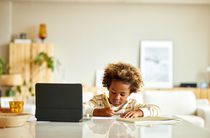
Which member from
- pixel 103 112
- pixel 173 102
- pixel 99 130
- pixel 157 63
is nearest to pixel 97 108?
pixel 103 112

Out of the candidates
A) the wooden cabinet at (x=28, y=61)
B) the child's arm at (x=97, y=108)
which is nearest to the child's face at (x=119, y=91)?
the child's arm at (x=97, y=108)

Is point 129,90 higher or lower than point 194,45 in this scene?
lower

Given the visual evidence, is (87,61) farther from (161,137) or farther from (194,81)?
(161,137)

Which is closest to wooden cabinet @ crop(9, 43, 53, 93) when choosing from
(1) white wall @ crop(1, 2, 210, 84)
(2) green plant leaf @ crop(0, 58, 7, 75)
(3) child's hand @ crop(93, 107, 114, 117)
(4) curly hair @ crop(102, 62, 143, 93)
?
(2) green plant leaf @ crop(0, 58, 7, 75)

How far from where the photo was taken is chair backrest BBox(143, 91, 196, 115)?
249 inches

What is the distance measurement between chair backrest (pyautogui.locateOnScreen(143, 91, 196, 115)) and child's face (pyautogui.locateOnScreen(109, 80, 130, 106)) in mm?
3932

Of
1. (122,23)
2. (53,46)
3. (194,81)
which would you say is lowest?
(194,81)

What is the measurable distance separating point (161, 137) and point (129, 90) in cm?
103

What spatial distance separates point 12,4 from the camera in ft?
26.7

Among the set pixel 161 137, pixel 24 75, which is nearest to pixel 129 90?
pixel 161 137

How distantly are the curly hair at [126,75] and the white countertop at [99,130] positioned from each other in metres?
0.58

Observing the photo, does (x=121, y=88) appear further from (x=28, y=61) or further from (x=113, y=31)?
(x=113, y=31)

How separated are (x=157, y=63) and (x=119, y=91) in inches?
235

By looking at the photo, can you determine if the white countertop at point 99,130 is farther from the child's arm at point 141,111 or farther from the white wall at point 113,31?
the white wall at point 113,31
